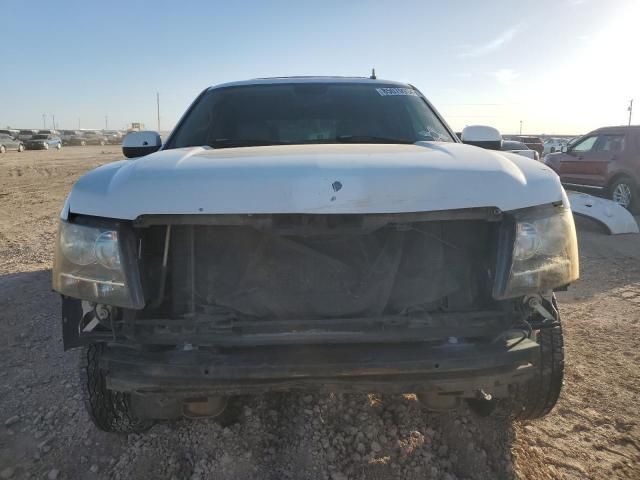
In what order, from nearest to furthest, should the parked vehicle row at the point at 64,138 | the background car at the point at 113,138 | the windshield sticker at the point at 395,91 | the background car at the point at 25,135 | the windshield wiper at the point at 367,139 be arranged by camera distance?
1. the windshield wiper at the point at 367,139
2. the windshield sticker at the point at 395,91
3. the background car at the point at 25,135
4. the parked vehicle row at the point at 64,138
5. the background car at the point at 113,138

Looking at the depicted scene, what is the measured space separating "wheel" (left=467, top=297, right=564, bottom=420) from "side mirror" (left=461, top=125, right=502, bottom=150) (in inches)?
60.5

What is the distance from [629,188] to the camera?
10.3m

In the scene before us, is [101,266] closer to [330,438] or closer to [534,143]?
[330,438]

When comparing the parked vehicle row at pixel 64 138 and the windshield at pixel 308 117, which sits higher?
the windshield at pixel 308 117

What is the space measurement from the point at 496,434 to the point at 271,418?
1.17 m

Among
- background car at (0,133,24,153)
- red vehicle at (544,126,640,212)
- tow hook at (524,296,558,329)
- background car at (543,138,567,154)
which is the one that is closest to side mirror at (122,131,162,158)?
tow hook at (524,296,558,329)

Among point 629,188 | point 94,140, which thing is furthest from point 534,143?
point 94,140

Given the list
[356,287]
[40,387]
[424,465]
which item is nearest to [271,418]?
[424,465]

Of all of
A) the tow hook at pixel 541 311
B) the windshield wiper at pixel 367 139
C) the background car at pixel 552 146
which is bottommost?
the tow hook at pixel 541 311

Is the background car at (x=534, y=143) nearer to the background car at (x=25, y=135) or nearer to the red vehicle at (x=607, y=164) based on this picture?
the red vehicle at (x=607, y=164)

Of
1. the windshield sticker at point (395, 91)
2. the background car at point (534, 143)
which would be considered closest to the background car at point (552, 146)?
the background car at point (534, 143)

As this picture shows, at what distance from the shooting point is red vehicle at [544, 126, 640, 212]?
10.3 m

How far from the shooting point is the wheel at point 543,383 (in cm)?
211

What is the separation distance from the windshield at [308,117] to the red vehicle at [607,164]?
889 cm
